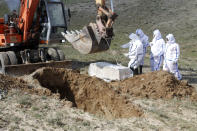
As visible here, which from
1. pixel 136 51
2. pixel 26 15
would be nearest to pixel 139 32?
pixel 136 51

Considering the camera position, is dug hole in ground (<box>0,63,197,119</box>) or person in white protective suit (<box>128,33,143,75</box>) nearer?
dug hole in ground (<box>0,63,197,119</box>)

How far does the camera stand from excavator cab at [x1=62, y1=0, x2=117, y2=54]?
884 cm

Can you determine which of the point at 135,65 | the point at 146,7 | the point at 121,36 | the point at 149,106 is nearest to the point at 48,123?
the point at 149,106

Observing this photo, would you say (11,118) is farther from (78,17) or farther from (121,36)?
(78,17)

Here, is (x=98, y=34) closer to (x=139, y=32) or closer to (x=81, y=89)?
(x=81, y=89)

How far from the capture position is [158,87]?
8148 mm

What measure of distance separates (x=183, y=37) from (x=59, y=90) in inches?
705

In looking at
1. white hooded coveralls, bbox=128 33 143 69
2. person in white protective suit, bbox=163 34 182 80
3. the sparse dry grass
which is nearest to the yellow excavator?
white hooded coveralls, bbox=128 33 143 69

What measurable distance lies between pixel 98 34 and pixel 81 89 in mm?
1890

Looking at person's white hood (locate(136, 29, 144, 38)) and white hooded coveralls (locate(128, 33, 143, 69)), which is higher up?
person's white hood (locate(136, 29, 144, 38))

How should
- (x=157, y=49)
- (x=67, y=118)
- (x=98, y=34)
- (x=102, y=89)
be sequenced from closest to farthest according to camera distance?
(x=67, y=118) → (x=102, y=89) → (x=98, y=34) → (x=157, y=49)

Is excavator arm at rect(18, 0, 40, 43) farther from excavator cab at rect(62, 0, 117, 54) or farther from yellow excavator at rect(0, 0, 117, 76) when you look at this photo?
excavator cab at rect(62, 0, 117, 54)

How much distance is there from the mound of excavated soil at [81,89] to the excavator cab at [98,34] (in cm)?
116

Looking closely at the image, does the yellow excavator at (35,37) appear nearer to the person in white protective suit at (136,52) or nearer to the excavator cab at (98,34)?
the excavator cab at (98,34)
